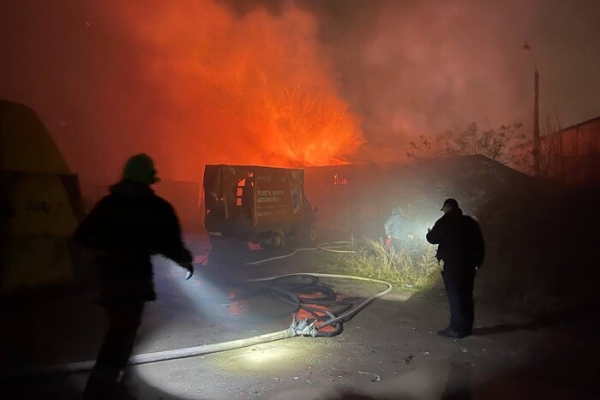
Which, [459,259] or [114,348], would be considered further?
[459,259]

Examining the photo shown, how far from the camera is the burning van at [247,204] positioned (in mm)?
13922

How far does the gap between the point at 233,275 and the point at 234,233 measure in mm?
3637

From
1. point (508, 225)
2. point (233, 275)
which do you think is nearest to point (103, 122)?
point (233, 275)

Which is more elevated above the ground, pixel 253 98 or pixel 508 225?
pixel 253 98

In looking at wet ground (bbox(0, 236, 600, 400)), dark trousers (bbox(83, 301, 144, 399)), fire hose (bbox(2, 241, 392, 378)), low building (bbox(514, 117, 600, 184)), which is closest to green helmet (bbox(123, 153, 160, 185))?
dark trousers (bbox(83, 301, 144, 399))

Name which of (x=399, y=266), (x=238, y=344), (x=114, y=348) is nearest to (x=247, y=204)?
(x=399, y=266)

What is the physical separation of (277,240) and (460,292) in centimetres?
947

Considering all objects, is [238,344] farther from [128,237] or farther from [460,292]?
[460,292]

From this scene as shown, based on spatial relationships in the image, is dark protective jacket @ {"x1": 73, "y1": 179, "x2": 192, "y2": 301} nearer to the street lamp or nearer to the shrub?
the shrub

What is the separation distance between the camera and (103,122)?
22.0 meters

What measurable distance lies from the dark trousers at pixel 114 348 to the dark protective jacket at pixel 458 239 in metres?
3.68

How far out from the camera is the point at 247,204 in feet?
47.0

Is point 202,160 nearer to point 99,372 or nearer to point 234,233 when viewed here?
point 234,233

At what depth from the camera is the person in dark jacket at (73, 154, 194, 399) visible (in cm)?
338
